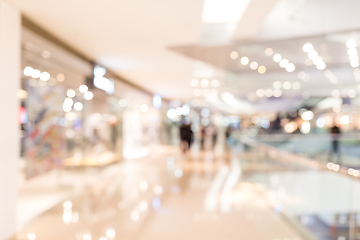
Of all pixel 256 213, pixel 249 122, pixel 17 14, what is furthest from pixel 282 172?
pixel 249 122

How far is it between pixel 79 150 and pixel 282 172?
4.23 m

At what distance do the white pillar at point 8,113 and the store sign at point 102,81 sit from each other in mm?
3854

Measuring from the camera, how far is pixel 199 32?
5.69 metres

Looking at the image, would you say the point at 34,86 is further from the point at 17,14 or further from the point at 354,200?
the point at 354,200

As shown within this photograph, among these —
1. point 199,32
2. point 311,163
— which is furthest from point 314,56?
point 311,163

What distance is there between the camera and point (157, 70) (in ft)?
32.1

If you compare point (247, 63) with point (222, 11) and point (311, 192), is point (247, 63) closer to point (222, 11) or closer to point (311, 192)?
point (222, 11)

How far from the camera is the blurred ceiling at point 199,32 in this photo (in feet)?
15.2

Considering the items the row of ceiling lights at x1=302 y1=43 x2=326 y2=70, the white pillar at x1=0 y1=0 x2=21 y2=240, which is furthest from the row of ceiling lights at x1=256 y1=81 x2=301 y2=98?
the white pillar at x1=0 y1=0 x2=21 y2=240

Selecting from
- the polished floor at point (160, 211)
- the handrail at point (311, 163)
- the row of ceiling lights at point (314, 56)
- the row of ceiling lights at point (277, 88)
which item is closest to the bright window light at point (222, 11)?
the row of ceiling lights at point (314, 56)

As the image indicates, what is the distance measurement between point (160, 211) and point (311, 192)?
2.54 m

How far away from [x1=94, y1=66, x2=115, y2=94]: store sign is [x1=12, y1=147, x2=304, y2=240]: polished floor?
2312 millimetres

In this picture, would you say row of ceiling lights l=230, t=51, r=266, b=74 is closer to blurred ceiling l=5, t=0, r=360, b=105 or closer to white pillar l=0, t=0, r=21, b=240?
blurred ceiling l=5, t=0, r=360, b=105

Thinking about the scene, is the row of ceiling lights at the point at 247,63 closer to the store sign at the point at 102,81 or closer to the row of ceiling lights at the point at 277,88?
the row of ceiling lights at the point at 277,88
